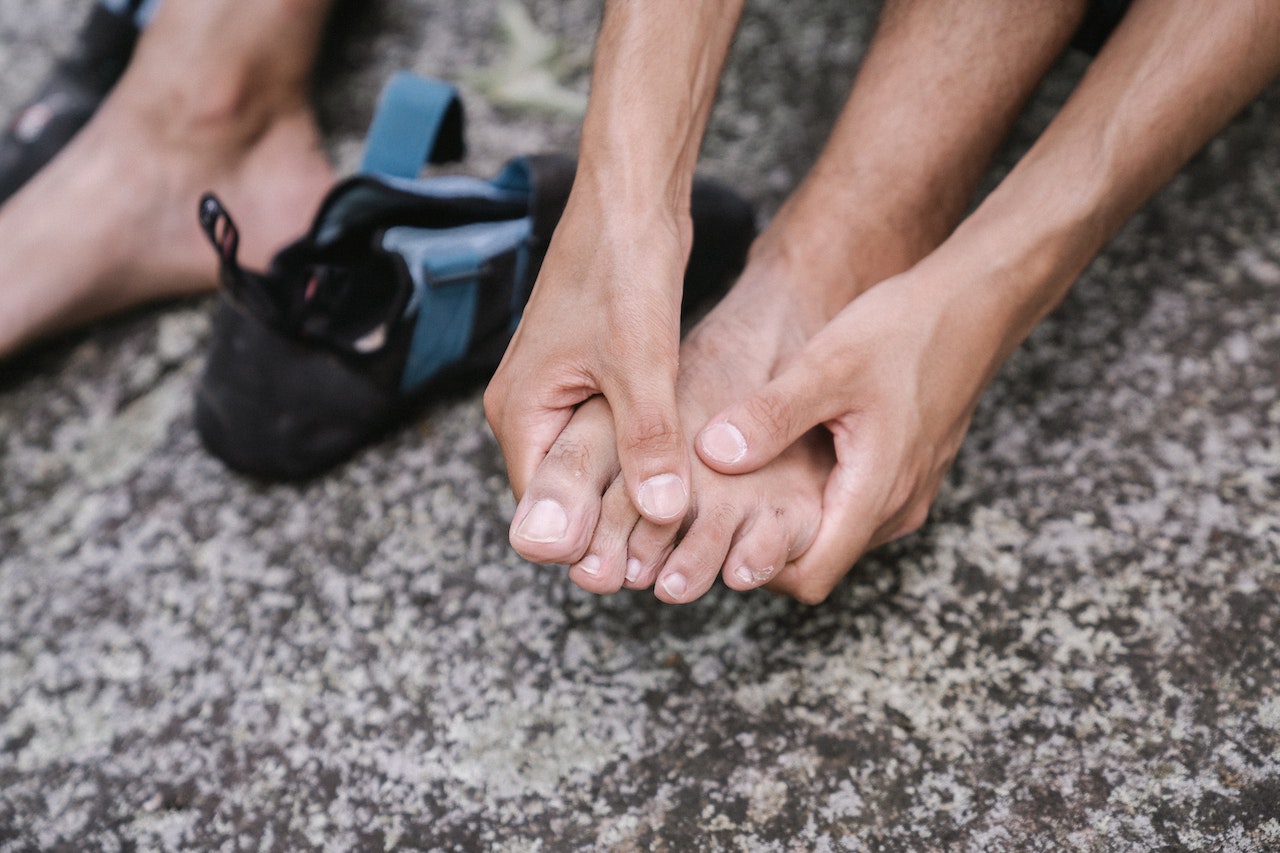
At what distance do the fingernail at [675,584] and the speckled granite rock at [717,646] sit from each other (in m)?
0.18

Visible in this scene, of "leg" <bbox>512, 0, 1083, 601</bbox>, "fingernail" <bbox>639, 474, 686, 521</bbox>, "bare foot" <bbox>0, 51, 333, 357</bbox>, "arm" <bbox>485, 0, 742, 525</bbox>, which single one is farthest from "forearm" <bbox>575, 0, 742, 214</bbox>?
"bare foot" <bbox>0, 51, 333, 357</bbox>

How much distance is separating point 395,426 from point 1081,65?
43.7 inches

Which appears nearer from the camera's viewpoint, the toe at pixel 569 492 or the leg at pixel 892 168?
the toe at pixel 569 492

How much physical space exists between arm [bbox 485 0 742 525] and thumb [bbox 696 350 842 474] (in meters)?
0.04

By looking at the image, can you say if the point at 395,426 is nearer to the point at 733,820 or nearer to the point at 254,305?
the point at 254,305

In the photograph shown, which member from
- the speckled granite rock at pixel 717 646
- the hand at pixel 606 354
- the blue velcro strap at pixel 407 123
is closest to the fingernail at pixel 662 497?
the hand at pixel 606 354

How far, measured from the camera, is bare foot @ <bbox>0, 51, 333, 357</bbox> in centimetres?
120

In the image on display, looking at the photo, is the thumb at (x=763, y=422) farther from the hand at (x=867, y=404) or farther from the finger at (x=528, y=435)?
the finger at (x=528, y=435)

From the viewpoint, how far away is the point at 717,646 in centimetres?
87

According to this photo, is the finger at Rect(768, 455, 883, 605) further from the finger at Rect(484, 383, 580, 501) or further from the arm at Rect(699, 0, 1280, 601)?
the finger at Rect(484, 383, 580, 501)

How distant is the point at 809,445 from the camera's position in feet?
2.63

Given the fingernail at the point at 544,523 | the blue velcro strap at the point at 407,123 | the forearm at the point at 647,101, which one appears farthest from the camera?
the blue velcro strap at the point at 407,123

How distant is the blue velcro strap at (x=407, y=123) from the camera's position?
43.1 inches

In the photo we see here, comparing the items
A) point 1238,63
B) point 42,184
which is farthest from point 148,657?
point 1238,63
